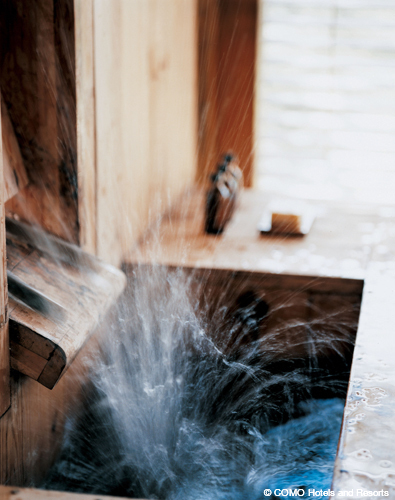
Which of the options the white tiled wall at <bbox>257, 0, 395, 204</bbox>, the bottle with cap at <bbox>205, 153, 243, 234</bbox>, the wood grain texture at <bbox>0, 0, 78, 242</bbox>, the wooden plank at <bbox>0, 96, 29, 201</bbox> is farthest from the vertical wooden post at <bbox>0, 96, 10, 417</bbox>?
the white tiled wall at <bbox>257, 0, 395, 204</bbox>

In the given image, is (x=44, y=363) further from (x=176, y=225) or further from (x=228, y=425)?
(x=176, y=225)

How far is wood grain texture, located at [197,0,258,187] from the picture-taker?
134 inches

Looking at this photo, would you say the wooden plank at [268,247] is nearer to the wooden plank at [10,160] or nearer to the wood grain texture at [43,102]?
the wood grain texture at [43,102]

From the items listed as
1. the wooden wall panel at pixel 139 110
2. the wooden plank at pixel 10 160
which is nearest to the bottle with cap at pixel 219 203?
the wooden wall panel at pixel 139 110

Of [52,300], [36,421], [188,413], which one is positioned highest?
[52,300]

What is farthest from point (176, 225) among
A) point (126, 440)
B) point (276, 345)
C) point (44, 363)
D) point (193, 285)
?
point (44, 363)

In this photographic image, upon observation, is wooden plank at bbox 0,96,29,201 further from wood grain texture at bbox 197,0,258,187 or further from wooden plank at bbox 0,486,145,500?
wood grain texture at bbox 197,0,258,187

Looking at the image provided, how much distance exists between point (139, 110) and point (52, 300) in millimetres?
1107

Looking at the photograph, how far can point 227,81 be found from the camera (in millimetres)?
3520

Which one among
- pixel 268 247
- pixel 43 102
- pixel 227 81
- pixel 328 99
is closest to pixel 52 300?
pixel 43 102

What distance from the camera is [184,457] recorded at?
1732 millimetres

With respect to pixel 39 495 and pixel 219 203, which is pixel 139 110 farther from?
pixel 39 495

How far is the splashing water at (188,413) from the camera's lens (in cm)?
168

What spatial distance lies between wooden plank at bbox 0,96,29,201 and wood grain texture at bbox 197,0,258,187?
1.93 meters
